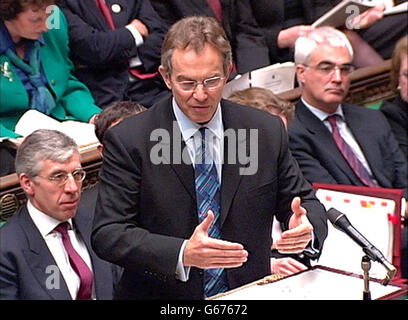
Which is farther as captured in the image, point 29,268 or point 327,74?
point 327,74

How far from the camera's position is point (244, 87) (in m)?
3.06

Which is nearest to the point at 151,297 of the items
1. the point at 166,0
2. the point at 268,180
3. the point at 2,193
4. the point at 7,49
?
the point at 268,180

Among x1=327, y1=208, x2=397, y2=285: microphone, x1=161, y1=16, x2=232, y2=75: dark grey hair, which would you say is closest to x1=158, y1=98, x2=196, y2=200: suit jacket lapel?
x1=161, y1=16, x2=232, y2=75: dark grey hair

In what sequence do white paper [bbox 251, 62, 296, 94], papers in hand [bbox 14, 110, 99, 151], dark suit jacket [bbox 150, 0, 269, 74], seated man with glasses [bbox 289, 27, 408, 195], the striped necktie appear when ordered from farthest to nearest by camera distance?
white paper [bbox 251, 62, 296, 94] → seated man with glasses [bbox 289, 27, 408, 195] → dark suit jacket [bbox 150, 0, 269, 74] → papers in hand [bbox 14, 110, 99, 151] → the striped necktie

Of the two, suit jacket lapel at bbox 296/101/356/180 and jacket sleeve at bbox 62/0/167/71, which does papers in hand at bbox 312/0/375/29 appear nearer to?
suit jacket lapel at bbox 296/101/356/180

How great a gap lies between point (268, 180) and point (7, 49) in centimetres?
90

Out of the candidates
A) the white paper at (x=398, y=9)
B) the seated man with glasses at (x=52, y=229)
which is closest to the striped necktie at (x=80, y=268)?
the seated man with glasses at (x=52, y=229)

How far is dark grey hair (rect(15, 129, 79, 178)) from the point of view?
8.01 feet

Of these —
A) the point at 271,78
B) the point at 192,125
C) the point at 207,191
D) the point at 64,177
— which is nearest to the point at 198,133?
the point at 192,125

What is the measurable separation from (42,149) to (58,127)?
0.83 ft

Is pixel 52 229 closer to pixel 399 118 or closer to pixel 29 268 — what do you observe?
pixel 29 268

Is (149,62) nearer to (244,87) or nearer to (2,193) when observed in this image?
(244,87)

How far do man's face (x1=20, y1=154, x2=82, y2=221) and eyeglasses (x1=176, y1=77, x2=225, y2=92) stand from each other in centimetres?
48

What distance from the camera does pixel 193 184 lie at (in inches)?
86.7
